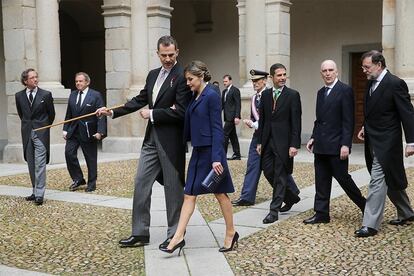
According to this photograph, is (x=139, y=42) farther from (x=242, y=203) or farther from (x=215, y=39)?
(x=242, y=203)

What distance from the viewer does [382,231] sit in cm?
549

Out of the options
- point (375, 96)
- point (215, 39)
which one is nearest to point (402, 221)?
point (375, 96)

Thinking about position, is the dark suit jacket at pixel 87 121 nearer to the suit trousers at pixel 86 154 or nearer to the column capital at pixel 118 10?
the suit trousers at pixel 86 154

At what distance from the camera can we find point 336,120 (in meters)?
5.65

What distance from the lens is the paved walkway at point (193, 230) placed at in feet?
14.5

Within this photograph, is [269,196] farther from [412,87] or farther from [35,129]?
[412,87]

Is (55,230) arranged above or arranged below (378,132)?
below

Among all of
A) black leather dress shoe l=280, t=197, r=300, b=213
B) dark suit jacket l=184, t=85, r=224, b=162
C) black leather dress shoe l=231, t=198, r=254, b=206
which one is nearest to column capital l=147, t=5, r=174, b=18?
black leather dress shoe l=231, t=198, r=254, b=206

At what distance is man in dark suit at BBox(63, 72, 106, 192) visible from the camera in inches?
328

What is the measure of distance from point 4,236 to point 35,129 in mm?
2094

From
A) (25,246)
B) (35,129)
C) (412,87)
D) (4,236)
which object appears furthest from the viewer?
(412,87)

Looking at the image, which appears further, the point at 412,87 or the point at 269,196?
the point at 412,87

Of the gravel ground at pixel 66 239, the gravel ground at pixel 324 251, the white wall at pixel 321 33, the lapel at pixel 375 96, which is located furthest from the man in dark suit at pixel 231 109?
the lapel at pixel 375 96

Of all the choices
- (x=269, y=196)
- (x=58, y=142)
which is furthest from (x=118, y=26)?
(x=269, y=196)
